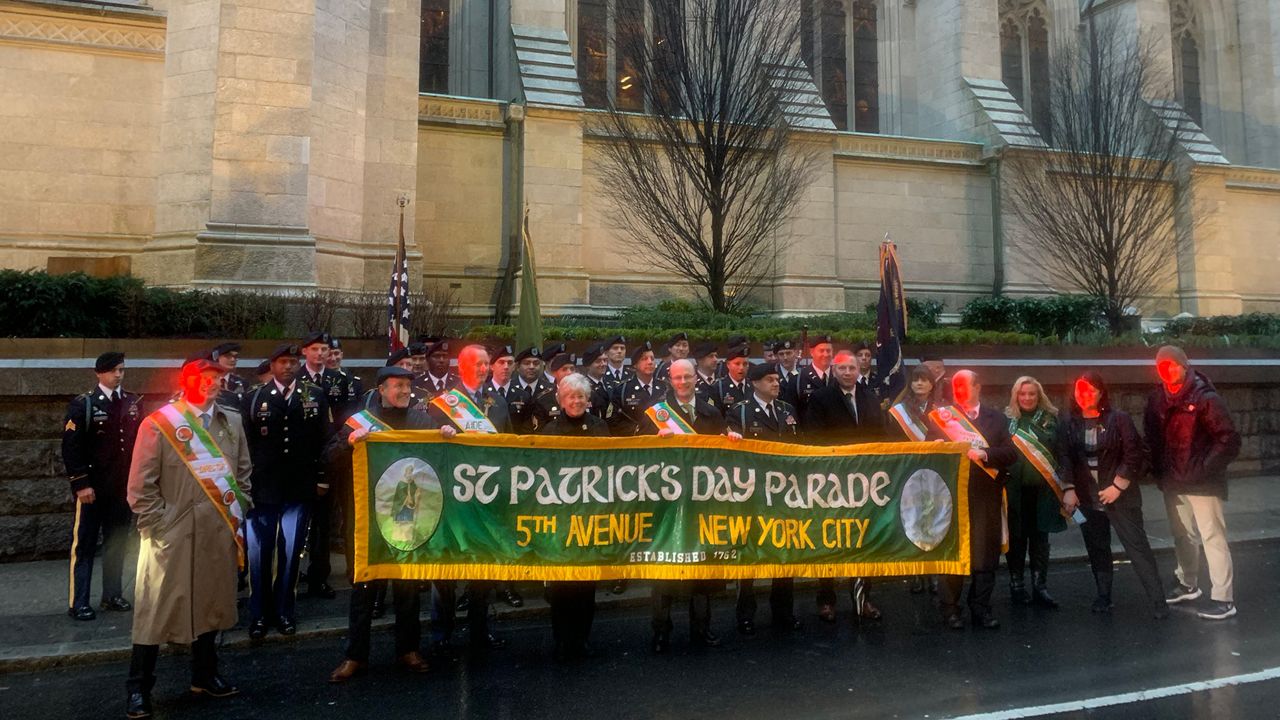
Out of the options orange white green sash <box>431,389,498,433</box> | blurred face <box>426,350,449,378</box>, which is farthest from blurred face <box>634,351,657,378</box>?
orange white green sash <box>431,389,498,433</box>

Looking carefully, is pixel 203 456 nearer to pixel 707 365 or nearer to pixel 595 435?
pixel 595 435

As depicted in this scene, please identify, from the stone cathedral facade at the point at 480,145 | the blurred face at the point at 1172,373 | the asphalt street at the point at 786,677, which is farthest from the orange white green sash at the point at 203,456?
the stone cathedral facade at the point at 480,145

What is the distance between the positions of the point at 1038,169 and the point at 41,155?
844 inches

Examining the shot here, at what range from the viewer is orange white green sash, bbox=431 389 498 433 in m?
6.52

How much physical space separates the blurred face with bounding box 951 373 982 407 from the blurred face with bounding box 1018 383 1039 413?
32.2 inches

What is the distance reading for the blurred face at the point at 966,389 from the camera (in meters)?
7.43

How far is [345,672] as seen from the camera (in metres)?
5.73

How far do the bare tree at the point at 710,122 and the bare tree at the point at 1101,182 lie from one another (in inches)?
317

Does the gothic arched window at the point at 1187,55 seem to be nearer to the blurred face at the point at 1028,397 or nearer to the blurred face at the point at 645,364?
the blurred face at the point at 1028,397

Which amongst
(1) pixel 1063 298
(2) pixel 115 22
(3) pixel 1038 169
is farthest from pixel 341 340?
(3) pixel 1038 169

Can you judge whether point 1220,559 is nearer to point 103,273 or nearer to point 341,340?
point 341,340

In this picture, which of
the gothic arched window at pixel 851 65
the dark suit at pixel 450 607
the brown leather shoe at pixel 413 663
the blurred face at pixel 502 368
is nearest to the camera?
the brown leather shoe at pixel 413 663

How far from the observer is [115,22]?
15.0 m

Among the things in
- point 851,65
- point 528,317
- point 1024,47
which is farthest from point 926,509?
point 1024,47
